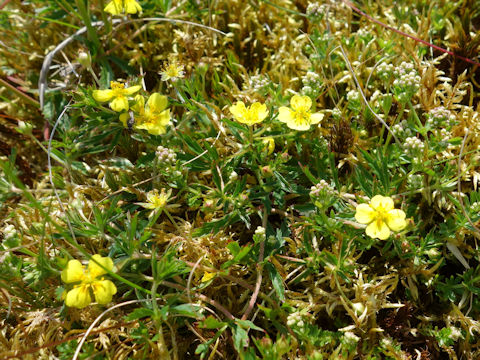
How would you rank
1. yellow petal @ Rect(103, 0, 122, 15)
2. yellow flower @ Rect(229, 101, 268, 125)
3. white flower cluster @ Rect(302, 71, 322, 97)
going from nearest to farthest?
1. yellow flower @ Rect(229, 101, 268, 125)
2. white flower cluster @ Rect(302, 71, 322, 97)
3. yellow petal @ Rect(103, 0, 122, 15)

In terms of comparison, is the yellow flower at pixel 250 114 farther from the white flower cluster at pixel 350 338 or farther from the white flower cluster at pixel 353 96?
the white flower cluster at pixel 350 338

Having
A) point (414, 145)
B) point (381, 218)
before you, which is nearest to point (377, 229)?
point (381, 218)

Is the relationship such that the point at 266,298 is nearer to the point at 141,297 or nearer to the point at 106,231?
the point at 141,297

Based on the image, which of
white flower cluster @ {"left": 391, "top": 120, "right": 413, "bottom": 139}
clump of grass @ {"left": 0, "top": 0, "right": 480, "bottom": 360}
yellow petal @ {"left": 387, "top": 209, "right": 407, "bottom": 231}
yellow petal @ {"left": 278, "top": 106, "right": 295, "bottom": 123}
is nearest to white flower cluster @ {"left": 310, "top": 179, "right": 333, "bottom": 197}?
clump of grass @ {"left": 0, "top": 0, "right": 480, "bottom": 360}

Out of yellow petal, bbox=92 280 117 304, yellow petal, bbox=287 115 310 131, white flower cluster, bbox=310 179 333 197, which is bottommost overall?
yellow petal, bbox=92 280 117 304

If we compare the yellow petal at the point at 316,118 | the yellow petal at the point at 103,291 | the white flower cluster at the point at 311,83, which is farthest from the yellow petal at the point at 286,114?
the yellow petal at the point at 103,291

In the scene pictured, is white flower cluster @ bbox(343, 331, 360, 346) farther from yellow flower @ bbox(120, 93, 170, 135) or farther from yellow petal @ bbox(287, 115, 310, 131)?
yellow flower @ bbox(120, 93, 170, 135)

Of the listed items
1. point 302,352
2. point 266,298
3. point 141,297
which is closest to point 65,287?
point 141,297

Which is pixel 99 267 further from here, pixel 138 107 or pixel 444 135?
pixel 444 135
